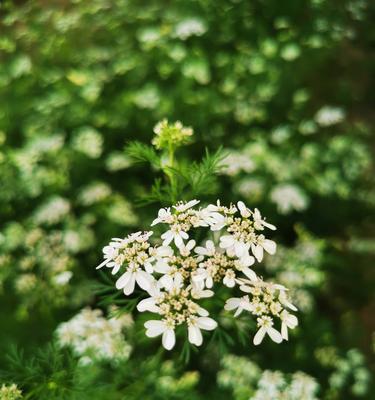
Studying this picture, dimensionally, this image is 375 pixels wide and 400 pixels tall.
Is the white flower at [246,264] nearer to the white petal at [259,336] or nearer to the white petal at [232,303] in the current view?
the white petal at [232,303]

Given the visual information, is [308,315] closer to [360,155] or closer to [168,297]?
[360,155]

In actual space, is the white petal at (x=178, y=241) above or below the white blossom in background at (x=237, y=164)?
above

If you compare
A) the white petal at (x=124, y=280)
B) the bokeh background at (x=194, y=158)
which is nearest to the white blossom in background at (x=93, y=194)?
the bokeh background at (x=194, y=158)

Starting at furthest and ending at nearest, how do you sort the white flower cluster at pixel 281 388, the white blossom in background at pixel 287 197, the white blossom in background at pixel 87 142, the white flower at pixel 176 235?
the white blossom in background at pixel 87 142
the white blossom in background at pixel 287 197
the white flower cluster at pixel 281 388
the white flower at pixel 176 235

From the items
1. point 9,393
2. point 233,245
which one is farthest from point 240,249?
point 9,393

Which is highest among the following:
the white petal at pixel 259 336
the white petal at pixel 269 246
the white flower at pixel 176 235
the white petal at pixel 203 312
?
the white flower at pixel 176 235

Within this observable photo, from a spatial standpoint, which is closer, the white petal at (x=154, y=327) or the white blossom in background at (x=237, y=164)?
the white petal at (x=154, y=327)
